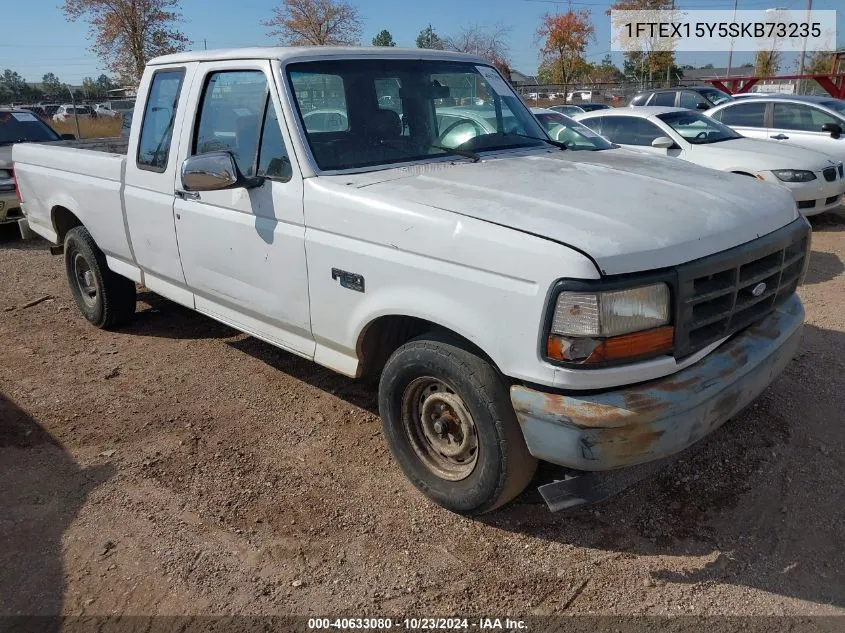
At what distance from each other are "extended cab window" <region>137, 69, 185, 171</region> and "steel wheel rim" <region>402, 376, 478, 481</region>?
7.57 feet

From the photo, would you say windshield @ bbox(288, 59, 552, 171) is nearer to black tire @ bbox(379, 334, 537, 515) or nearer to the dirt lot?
black tire @ bbox(379, 334, 537, 515)

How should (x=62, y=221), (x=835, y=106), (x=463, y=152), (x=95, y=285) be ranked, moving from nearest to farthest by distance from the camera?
(x=463, y=152)
(x=95, y=285)
(x=62, y=221)
(x=835, y=106)

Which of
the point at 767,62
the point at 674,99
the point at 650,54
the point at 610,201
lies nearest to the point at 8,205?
the point at 610,201

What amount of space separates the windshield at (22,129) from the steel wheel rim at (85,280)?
5.62 meters

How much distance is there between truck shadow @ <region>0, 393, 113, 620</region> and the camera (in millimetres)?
2752

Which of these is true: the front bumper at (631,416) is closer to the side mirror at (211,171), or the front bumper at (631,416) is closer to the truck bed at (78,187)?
the side mirror at (211,171)

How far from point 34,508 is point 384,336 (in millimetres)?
1905

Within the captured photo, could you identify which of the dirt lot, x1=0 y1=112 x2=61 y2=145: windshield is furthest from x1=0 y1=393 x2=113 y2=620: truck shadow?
x1=0 y1=112 x2=61 y2=145: windshield

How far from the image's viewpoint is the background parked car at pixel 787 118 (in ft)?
34.8

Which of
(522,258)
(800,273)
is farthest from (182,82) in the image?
(800,273)

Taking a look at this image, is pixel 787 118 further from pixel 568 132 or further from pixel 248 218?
pixel 248 218

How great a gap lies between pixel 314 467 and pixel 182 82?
2.46 metres

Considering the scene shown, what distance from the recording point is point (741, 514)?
3.06m

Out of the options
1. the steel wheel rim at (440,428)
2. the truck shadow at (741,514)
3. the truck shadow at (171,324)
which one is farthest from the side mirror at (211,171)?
the truck shadow at (171,324)
